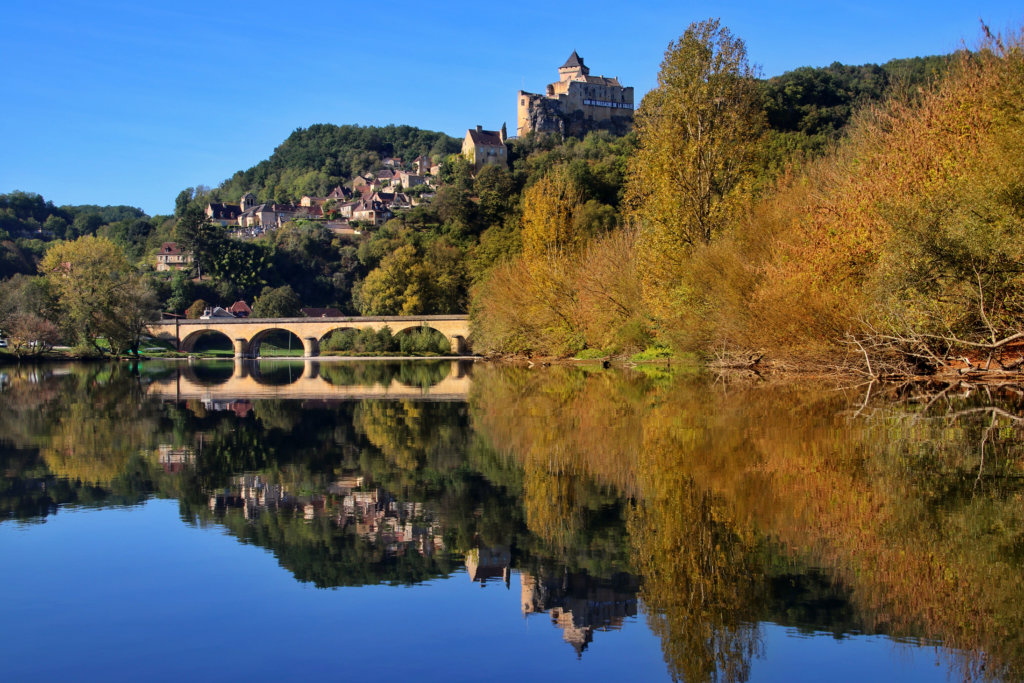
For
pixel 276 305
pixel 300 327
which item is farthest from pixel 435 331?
pixel 276 305

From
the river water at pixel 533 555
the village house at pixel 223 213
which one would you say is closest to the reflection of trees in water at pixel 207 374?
the river water at pixel 533 555

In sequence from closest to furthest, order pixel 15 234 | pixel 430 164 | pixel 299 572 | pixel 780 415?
pixel 299 572 < pixel 780 415 < pixel 15 234 < pixel 430 164

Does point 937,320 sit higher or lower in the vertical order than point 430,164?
lower

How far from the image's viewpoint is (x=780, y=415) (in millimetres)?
14016

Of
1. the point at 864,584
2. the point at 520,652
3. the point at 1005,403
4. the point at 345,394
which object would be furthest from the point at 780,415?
the point at 345,394

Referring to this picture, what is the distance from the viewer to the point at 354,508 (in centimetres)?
805

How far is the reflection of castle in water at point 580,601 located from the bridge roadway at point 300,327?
6203 cm

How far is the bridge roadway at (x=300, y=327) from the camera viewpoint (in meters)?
68.3

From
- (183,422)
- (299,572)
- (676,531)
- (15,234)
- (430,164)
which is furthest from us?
(430,164)

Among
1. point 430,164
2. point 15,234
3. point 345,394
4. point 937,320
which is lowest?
point 345,394

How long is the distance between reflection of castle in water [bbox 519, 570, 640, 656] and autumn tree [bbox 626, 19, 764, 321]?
23.6 meters

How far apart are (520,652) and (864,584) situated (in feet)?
7.01

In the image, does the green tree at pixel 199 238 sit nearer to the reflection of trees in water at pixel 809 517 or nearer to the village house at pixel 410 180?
the village house at pixel 410 180

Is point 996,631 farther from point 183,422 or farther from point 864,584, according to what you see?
point 183,422
